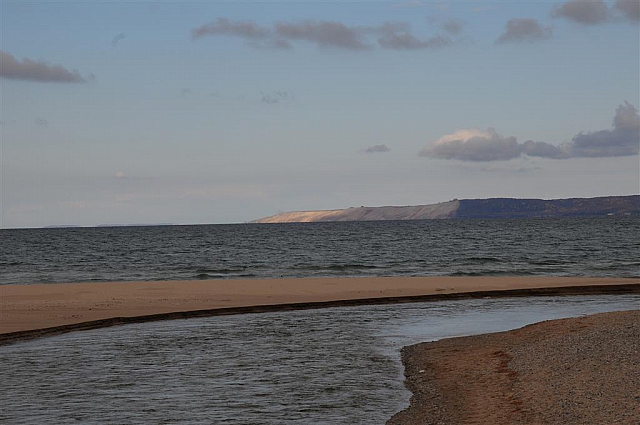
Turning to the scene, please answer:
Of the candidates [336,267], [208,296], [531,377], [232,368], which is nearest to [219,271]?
[336,267]

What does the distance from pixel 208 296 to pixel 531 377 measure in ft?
81.7

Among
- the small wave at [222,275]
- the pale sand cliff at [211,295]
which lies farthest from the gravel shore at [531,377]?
the small wave at [222,275]

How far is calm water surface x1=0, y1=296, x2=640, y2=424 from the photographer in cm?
1452

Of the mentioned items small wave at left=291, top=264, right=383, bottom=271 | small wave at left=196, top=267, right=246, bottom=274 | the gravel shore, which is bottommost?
small wave at left=291, top=264, right=383, bottom=271

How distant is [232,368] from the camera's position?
18797 mm

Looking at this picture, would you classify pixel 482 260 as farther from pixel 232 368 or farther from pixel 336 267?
pixel 232 368

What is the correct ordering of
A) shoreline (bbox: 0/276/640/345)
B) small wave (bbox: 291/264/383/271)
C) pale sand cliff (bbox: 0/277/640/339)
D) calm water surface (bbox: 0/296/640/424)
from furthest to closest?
small wave (bbox: 291/264/383/271)
pale sand cliff (bbox: 0/277/640/339)
shoreline (bbox: 0/276/640/345)
calm water surface (bbox: 0/296/640/424)

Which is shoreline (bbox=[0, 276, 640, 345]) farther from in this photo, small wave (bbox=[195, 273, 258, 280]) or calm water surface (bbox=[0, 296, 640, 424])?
small wave (bbox=[195, 273, 258, 280])

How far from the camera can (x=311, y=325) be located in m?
27.2

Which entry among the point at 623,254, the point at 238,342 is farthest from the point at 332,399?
the point at 623,254

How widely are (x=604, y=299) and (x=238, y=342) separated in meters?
19.6

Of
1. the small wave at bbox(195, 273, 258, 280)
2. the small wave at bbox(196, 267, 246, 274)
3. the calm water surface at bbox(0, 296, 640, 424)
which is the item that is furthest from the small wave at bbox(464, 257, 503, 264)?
the calm water surface at bbox(0, 296, 640, 424)

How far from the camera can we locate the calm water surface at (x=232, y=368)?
14523 mm

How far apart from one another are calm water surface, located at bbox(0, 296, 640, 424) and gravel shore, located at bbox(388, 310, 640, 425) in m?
0.78
